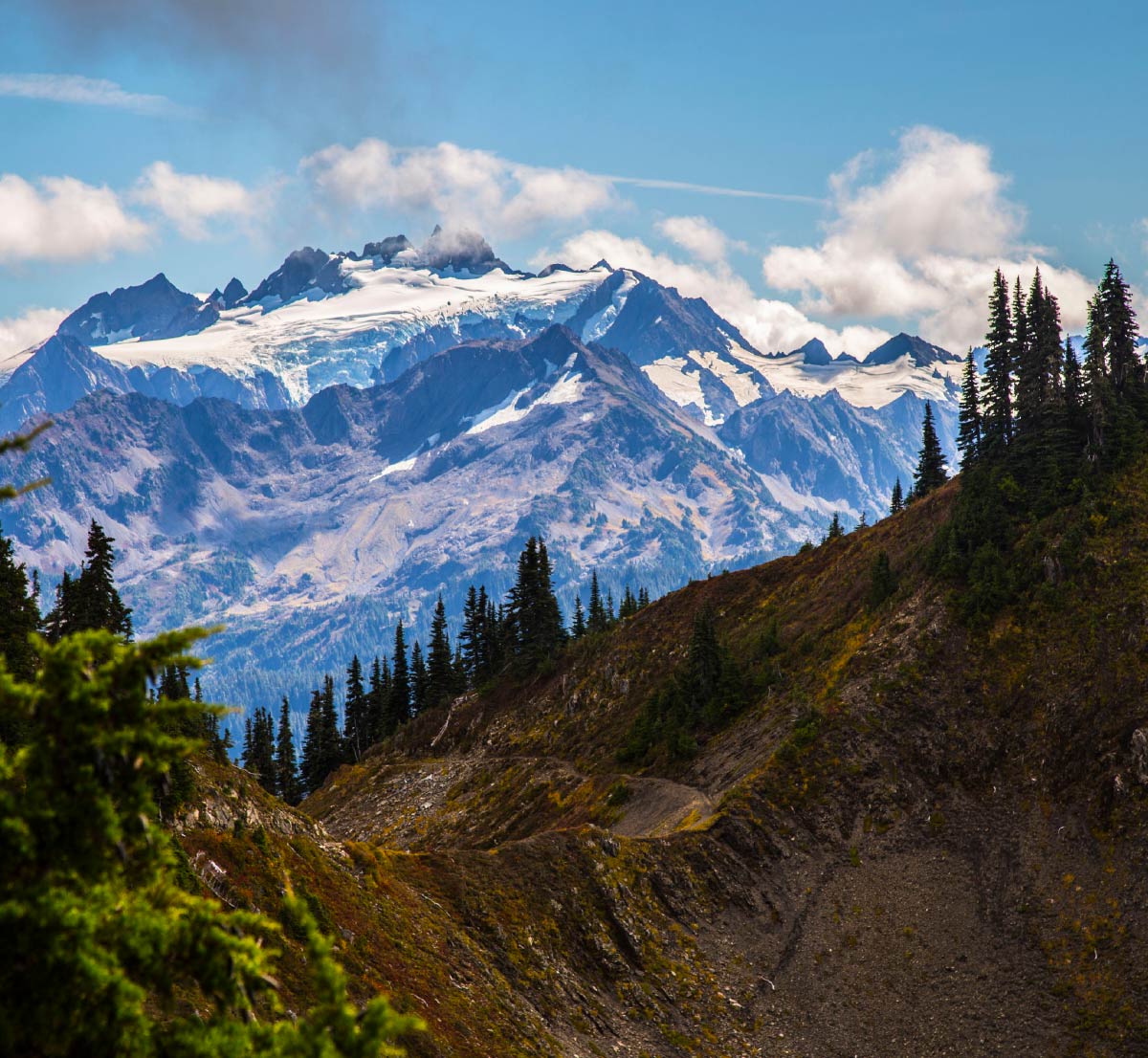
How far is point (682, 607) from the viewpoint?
12681cm

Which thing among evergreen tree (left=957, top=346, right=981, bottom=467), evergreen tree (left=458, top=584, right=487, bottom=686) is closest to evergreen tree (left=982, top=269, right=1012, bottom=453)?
evergreen tree (left=957, top=346, right=981, bottom=467)

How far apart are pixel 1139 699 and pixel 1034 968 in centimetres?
2374

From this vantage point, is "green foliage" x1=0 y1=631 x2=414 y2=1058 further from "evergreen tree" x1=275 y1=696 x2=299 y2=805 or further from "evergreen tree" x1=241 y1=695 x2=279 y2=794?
"evergreen tree" x1=275 y1=696 x2=299 y2=805

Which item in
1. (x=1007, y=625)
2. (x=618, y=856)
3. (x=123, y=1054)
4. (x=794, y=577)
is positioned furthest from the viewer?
(x=794, y=577)

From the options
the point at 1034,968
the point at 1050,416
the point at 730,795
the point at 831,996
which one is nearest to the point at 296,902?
the point at 831,996

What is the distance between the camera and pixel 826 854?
76438 mm

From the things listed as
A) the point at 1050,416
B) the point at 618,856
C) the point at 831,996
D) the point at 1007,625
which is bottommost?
the point at 831,996

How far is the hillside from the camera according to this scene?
55125 millimetres

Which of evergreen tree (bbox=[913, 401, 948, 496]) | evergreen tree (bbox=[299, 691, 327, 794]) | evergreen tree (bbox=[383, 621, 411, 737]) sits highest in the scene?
evergreen tree (bbox=[913, 401, 948, 496])

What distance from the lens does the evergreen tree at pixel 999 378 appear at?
4486 inches

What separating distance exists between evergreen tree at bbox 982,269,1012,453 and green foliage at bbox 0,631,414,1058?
110m

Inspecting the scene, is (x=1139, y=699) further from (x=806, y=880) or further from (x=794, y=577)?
(x=794, y=577)

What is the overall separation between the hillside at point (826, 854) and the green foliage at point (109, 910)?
2643cm

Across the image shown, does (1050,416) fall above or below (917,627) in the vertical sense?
above
